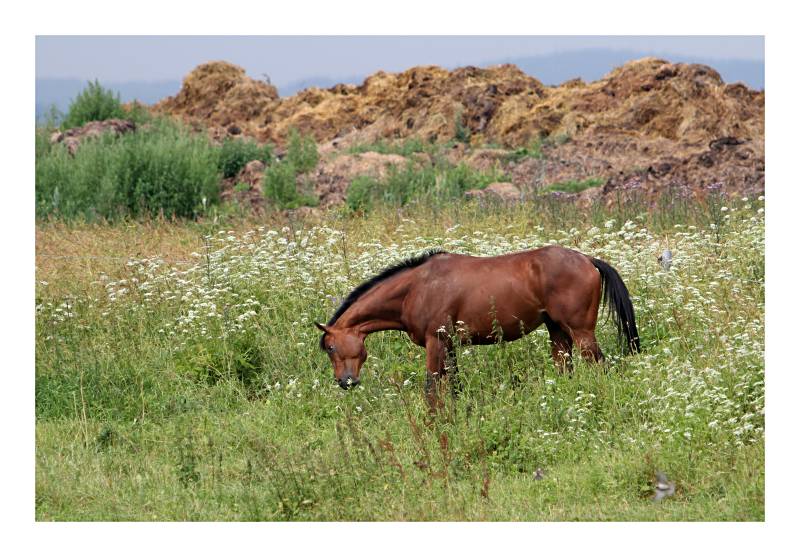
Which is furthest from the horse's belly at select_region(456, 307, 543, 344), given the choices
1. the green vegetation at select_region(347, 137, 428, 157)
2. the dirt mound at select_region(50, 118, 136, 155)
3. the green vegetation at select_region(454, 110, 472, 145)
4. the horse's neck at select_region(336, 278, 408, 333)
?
the green vegetation at select_region(454, 110, 472, 145)

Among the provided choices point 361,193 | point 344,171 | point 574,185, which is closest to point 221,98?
point 344,171

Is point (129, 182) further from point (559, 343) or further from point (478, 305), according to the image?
point (559, 343)

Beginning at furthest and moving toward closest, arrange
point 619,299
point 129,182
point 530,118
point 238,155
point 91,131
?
point 530,118 < point 91,131 < point 238,155 < point 129,182 < point 619,299

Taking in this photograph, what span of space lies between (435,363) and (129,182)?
32.1 feet

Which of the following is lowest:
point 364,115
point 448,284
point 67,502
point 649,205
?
point 67,502

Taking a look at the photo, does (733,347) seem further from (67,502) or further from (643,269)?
(67,502)

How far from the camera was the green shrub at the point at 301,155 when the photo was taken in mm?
19656

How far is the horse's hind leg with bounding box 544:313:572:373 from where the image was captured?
27.7 feet

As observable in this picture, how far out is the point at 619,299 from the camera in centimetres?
829

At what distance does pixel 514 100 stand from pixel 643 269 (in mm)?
14086

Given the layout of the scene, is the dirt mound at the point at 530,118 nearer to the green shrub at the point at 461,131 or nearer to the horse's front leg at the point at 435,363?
the green shrub at the point at 461,131

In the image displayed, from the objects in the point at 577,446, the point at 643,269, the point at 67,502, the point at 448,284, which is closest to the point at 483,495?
the point at 577,446

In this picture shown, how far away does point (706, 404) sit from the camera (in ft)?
24.0

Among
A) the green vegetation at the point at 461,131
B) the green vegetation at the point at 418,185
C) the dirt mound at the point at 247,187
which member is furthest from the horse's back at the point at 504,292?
the green vegetation at the point at 461,131
